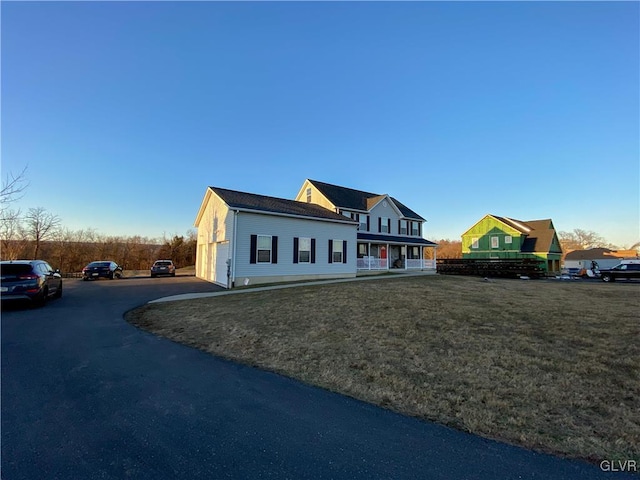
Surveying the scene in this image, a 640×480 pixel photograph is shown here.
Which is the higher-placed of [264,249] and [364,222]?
[364,222]

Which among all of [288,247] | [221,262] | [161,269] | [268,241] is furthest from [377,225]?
[161,269]

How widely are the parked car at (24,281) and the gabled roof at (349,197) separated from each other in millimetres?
18235

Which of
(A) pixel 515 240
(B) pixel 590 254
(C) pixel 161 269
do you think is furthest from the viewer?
(B) pixel 590 254

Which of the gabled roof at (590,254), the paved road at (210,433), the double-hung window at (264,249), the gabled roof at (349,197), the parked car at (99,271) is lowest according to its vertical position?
the paved road at (210,433)

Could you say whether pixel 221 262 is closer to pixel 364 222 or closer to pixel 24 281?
pixel 24 281

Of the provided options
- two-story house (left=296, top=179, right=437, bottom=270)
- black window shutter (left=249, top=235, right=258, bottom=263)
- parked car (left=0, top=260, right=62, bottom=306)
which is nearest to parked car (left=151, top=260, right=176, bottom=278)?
two-story house (left=296, top=179, right=437, bottom=270)

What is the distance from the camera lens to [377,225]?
27531 millimetres

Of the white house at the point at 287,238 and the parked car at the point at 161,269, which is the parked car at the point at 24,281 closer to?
the white house at the point at 287,238

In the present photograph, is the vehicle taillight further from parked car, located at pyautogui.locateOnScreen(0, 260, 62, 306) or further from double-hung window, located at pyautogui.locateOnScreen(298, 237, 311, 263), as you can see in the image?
double-hung window, located at pyautogui.locateOnScreen(298, 237, 311, 263)

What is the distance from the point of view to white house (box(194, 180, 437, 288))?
16203 mm

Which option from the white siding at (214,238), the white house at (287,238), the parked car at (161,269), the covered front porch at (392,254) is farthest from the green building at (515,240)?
the parked car at (161,269)

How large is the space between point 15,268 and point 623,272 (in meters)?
33.6

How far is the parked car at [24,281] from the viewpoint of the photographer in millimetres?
9742

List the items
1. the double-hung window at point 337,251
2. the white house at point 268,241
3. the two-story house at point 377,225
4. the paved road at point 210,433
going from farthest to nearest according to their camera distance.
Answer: the two-story house at point 377,225 → the double-hung window at point 337,251 → the white house at point 268,241 → the paved road at point 210,433
